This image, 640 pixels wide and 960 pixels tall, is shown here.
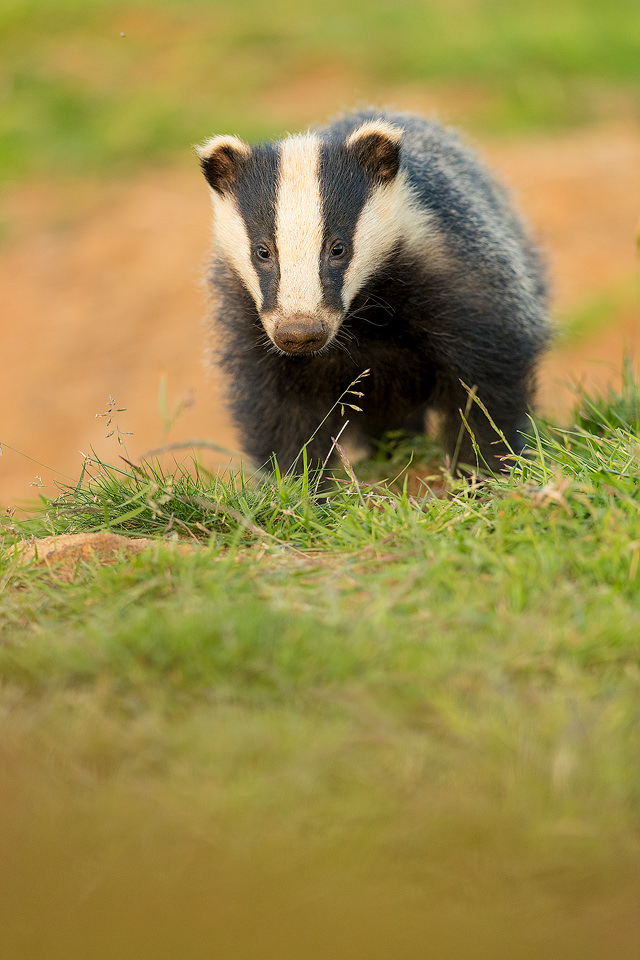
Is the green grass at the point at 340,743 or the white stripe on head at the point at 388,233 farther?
the white stripe on head at the point at 388,233

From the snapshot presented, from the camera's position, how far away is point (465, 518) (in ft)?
9.16

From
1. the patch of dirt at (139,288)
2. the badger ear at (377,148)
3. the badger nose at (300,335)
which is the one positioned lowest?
the patch of dirt at (139,288)

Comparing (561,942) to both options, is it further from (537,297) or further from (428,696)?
(537,297)

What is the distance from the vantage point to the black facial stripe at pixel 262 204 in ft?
11.2

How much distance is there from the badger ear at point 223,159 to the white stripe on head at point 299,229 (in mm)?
163

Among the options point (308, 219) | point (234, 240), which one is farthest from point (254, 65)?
point (308, 219)

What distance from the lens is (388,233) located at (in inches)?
140

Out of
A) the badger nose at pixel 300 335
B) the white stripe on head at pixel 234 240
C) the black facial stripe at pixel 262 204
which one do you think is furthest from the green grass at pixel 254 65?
the badger nose at pixel 300 335

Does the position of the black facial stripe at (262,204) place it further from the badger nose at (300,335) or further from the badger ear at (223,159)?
the badger nose at (300,335)

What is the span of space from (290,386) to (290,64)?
8.39 metres

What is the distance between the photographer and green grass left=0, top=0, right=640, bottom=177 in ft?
32.0

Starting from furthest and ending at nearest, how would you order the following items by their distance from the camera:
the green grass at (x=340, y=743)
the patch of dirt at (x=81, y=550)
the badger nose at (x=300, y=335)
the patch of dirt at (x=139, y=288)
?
the patch of dirt at (x=139, y=288)
the badger nose at (x=300, y=335)
the patch of dirt at (x=81, y=550)
the green grass at (x=340, y=743)

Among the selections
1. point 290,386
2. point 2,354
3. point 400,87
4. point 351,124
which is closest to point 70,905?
point 290,386

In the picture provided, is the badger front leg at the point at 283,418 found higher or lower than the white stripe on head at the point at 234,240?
lower
